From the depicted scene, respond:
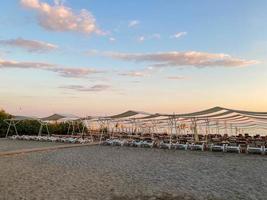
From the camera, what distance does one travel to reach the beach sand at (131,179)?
7672 mm

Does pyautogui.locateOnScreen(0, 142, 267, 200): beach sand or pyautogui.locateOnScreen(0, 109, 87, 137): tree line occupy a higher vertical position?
pyautogui.locateOnScreen(0, 109, 87, 137): tree line

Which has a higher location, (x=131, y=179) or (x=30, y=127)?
(x=30, y=127)

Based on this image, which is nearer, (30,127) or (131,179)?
(131,179)

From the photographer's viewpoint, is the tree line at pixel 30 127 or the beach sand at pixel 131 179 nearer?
the beach sand at pixel 131 179

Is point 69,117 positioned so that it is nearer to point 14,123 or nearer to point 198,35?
point 14,123

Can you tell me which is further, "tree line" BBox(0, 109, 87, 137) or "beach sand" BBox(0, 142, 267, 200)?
"tree line" BBox(0, 109, 87, 137)

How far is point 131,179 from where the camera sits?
955 centimetres

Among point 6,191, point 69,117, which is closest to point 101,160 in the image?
point 6,191

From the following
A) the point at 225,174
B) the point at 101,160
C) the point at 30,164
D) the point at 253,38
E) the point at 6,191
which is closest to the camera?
the point at 6,191

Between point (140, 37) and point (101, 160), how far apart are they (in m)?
8.15

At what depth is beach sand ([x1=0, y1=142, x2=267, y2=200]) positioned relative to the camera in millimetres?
7672

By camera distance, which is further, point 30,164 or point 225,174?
point 30,164

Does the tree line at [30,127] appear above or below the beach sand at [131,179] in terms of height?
above

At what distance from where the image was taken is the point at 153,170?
11258mm
